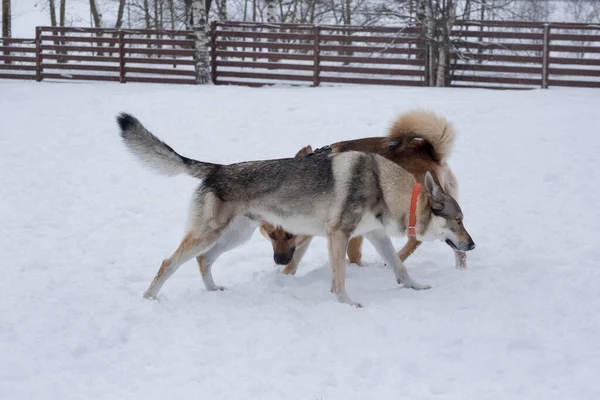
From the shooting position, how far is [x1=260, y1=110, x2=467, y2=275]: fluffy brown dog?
5.71 meters

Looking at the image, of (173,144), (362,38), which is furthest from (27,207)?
(362,38)

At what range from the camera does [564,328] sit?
176 inches

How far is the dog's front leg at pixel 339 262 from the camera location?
5.15 metres

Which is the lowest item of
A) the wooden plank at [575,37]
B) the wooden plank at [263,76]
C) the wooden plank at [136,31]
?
the wooden plank at [263,76]

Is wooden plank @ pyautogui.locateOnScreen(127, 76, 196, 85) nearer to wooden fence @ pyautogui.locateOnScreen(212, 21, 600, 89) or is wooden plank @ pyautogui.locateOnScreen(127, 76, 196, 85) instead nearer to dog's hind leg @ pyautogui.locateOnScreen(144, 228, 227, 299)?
wooden fence @ pyautogui.locateOnScreen(212, 21, 600, 89)

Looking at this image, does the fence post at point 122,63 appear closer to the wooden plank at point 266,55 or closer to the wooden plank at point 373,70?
the wooden plank at point 266,55

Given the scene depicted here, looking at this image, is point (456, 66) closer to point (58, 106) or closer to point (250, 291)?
point (58, 106)

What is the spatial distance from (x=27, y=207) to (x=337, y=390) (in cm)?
579

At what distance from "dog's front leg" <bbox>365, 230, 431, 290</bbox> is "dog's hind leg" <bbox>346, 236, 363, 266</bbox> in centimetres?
51

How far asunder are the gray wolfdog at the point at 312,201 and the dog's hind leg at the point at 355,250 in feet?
2.81

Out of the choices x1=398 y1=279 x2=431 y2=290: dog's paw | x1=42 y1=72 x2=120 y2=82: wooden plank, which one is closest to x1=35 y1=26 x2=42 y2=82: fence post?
x1=42 y1=72 x2=120 y2=82: wooden plank

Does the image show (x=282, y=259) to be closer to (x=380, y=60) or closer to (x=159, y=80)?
(x=380, y=60)

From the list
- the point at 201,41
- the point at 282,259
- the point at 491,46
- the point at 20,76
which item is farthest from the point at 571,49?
the point at 20,76

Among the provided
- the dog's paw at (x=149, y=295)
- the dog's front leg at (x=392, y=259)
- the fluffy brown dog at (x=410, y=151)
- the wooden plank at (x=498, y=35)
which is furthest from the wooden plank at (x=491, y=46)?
the dog's paw at (x=149, y=295)
